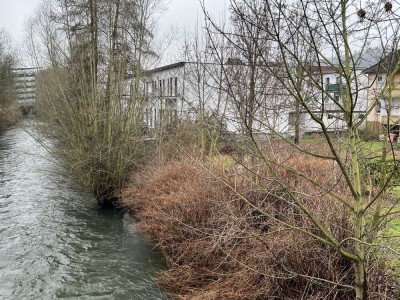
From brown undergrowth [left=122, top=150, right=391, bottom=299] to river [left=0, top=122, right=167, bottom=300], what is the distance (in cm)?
77

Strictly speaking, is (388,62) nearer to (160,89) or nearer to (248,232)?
(248,232)

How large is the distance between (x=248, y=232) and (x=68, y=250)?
6.83 meters

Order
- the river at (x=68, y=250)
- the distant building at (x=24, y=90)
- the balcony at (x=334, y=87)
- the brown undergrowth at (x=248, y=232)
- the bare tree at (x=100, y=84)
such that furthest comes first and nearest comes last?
1. the distant building at (x=24, y=90)
2. the bare tree at (x=100, y=84)
3. the river at (x=68, y=250)
4. the brown undergrowth at (x=248, y=232)
5. the balcony at (x=334, y=87)

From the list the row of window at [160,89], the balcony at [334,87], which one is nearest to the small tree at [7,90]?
the row of window at [160,89]

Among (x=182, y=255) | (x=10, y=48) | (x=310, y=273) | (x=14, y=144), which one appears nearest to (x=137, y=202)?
(x=182, y=255)

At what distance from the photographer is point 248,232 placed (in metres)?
5.79

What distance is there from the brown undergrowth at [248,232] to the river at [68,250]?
2.54 feet

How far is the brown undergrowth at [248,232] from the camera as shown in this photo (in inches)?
230

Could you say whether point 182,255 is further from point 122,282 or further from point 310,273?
point 310,273

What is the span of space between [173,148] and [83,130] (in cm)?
342

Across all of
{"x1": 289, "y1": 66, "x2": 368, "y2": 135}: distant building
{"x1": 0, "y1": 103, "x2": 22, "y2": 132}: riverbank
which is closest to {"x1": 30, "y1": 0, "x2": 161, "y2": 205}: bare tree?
{"x1": 289, "y1": 66, "x2": 368, "y2": 135}: distant building

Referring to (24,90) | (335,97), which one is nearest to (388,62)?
(335,97)

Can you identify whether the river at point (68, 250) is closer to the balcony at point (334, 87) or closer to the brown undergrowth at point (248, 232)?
the brown undergrowth at point (248, 232)

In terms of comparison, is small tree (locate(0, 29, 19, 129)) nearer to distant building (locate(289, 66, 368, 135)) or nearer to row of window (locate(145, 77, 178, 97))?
row of window (locate(145, 77, 178, 97))
